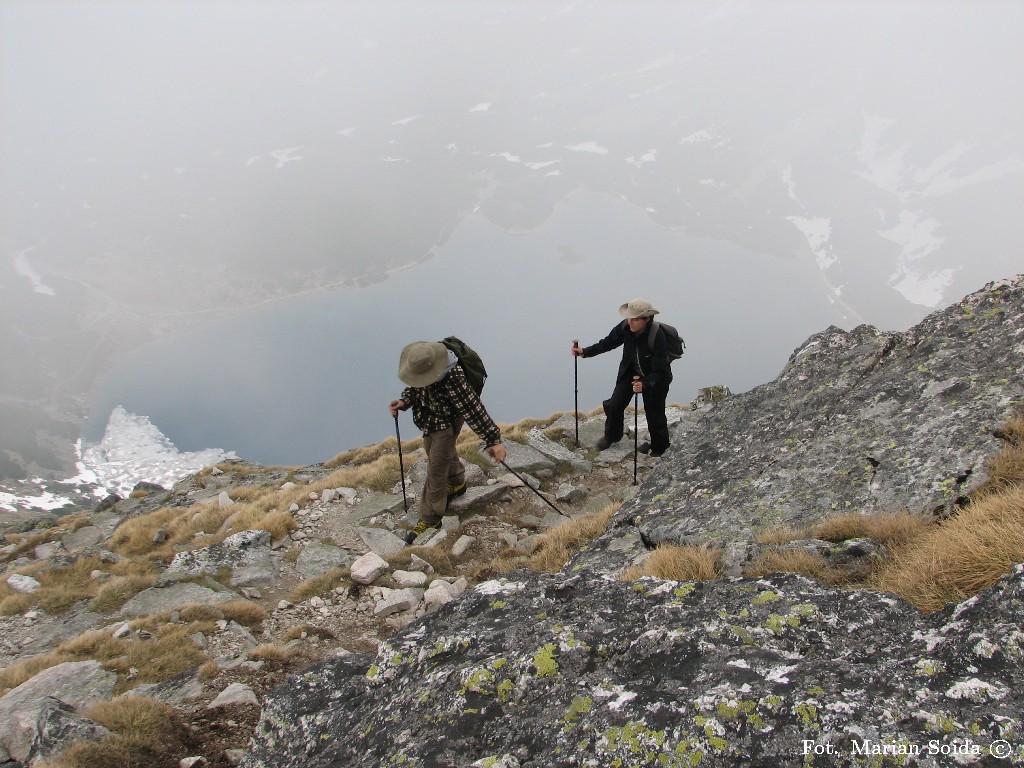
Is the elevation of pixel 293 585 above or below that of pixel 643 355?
below

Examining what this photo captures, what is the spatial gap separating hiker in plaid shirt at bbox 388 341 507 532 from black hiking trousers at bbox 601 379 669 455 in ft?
11.5

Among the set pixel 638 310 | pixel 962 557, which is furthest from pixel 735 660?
pixel 638 310

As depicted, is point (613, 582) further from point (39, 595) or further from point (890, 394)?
point (39, 595)

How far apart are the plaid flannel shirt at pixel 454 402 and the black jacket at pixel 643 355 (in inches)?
138

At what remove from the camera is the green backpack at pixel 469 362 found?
10.0 m

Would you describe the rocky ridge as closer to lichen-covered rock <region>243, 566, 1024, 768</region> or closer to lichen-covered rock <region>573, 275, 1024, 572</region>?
lichen-covered rock <region>243, 566, 1024, 768</region>

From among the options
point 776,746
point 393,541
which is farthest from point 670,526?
point 393,541

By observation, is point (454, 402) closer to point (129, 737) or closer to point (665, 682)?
point (129, 737)

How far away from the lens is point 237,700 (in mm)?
5836

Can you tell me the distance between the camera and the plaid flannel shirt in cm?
976

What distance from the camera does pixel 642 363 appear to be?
12086mm

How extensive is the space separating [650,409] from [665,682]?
9.80 m

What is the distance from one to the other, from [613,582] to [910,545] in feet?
8.06

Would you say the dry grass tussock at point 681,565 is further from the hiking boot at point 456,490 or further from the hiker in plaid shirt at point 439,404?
the hiking boot at point 456,490
